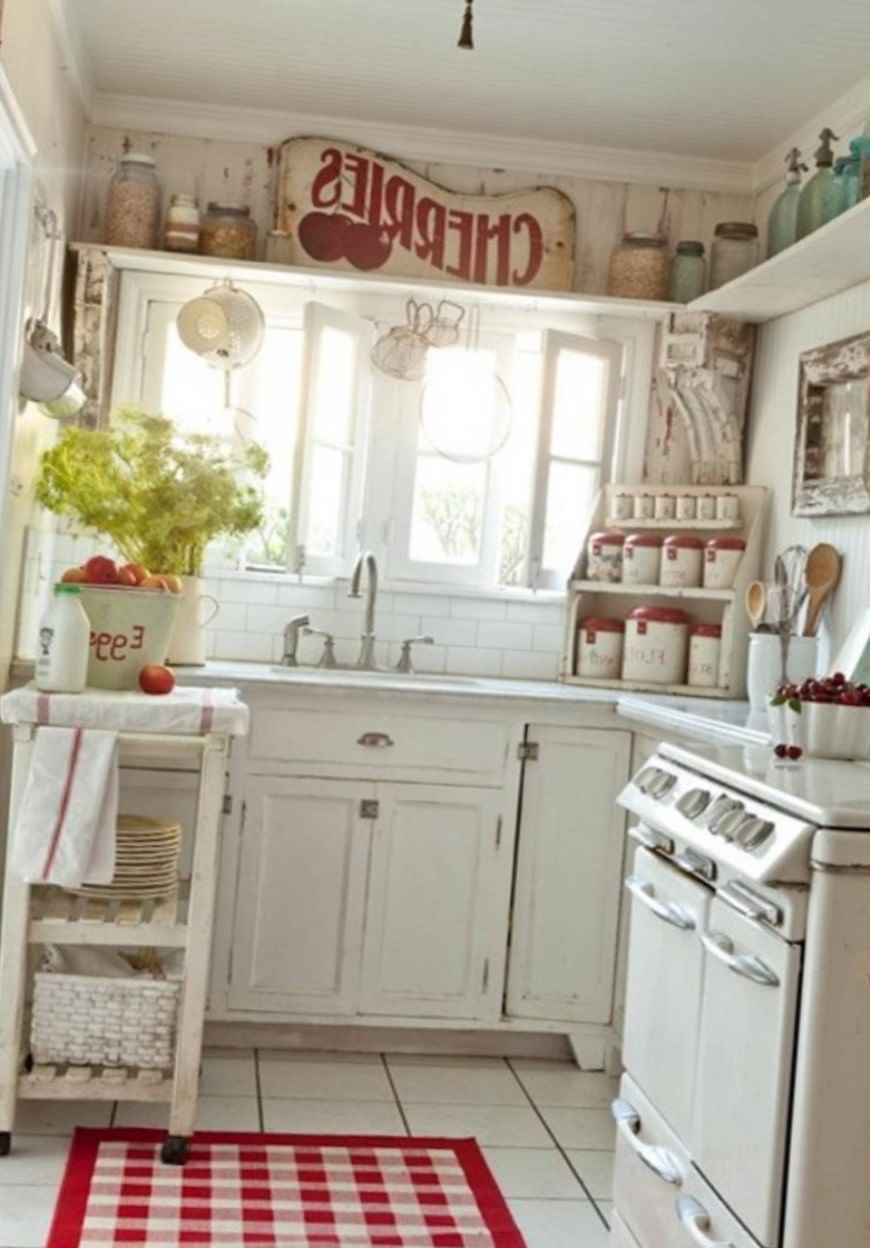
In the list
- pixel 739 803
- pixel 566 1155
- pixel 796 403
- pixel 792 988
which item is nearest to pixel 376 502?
pixel 796 403

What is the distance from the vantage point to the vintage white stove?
202cm

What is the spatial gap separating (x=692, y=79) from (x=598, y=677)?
171 centimetres

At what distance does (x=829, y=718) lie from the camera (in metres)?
2.86

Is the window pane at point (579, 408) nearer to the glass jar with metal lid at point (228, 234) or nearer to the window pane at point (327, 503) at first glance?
the window pane at point (327, 503)

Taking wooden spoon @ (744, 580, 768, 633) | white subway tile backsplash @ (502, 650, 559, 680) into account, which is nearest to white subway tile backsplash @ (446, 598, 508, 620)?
white subway tile backsplash @ (502, 650, 559, 680)

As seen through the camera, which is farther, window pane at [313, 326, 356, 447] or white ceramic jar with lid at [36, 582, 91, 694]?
window pane at [313, 326, 356, 447]

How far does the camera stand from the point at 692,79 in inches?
163

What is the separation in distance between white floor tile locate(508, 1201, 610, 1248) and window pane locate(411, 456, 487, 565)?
2.12m

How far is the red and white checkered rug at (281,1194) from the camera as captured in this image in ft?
9.66

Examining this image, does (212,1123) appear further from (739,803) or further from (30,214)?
(30,214)

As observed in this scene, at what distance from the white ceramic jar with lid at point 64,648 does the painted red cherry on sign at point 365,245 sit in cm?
176

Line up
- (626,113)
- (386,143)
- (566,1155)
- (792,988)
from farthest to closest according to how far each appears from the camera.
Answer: (386,143), (626,113), (566,1155), (792,988)

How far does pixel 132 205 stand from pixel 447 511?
1.29 meters

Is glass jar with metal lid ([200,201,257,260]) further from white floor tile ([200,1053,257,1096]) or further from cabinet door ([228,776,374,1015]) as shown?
white floor tile ([200,1053,257,1096])
